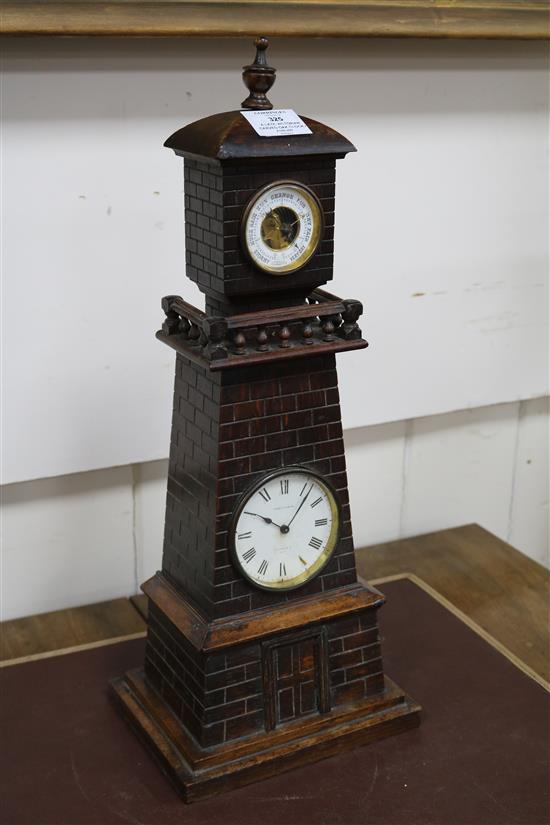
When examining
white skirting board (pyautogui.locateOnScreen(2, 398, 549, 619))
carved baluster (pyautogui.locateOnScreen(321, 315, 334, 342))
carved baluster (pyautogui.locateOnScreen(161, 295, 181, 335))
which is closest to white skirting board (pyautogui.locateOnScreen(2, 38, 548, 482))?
white skirting board (pyautogui.locateOnScreen(2, 398, 549, 619))

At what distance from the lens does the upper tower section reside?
1.02m

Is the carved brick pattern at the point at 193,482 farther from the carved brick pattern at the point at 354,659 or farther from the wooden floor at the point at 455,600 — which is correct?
the wooden floor at the point at 455,600

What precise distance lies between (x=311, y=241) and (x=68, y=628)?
2.31 ft

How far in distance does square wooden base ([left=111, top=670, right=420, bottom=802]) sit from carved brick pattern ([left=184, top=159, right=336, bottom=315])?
47 cm

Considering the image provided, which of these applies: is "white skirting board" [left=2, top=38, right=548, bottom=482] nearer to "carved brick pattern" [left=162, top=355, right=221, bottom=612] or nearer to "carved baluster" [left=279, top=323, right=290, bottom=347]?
"carved brick pattern" [left=162, top=355, right=221, bottom=612]

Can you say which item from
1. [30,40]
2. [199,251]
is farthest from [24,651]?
[30,40]

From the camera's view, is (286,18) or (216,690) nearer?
(216,690)

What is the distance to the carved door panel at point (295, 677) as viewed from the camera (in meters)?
1.18

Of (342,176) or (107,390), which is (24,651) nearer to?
(107,390)

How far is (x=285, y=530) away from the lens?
116cm

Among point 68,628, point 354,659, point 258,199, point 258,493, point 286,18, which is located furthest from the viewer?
point 68,628

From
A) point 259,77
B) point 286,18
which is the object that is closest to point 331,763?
point 259,77

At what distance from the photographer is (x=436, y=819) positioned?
111cm

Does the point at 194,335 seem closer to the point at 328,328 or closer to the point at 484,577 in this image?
the point at 328,328
